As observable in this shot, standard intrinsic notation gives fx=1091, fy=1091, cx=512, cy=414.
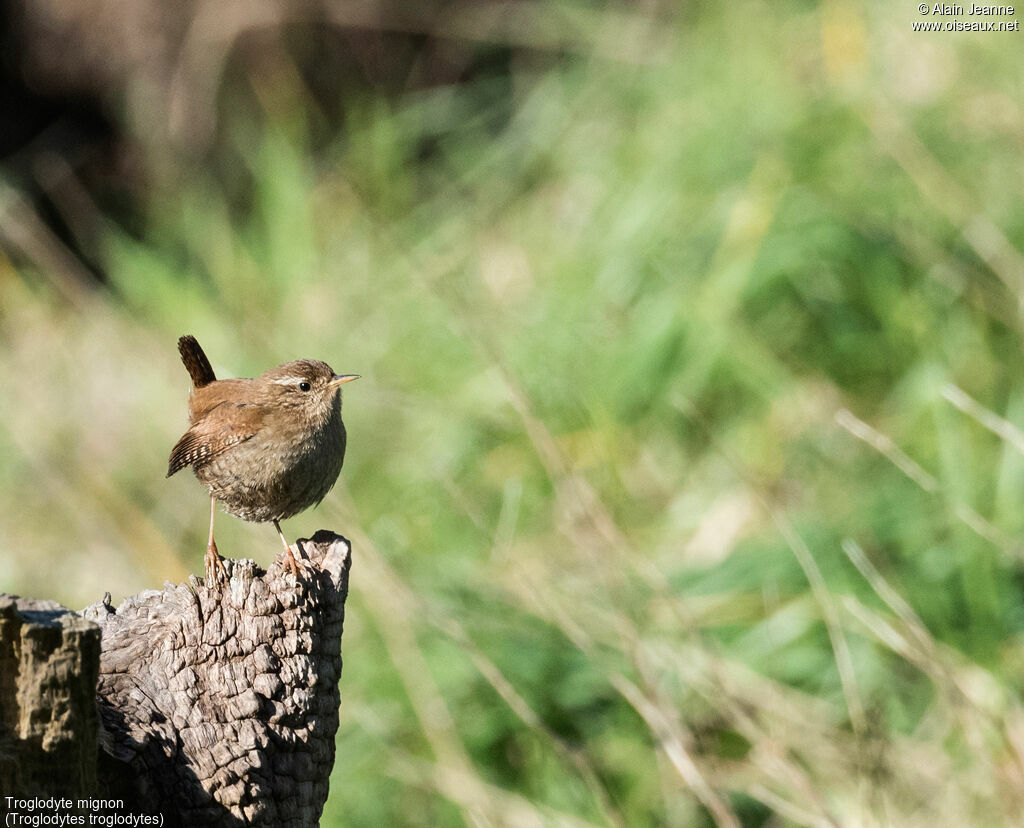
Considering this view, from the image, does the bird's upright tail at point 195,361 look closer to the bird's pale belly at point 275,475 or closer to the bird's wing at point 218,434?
the bird's wing at point 218,434

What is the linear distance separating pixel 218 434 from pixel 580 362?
2.30m

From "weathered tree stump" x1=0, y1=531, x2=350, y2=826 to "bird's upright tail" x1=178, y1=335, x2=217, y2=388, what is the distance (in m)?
0.95

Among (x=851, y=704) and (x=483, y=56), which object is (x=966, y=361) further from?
(x=483, y=56)

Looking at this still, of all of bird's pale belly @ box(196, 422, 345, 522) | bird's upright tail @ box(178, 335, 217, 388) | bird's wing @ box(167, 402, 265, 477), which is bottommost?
bird's pale belly @ box(196, 422, 345, 522)

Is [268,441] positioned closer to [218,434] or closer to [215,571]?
[218,434]

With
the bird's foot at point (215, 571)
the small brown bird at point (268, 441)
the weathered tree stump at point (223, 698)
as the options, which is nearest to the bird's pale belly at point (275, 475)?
the small brown bird at point (268, 441)

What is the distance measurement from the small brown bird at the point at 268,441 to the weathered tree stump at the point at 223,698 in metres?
0.54

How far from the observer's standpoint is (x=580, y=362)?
4.70 meters

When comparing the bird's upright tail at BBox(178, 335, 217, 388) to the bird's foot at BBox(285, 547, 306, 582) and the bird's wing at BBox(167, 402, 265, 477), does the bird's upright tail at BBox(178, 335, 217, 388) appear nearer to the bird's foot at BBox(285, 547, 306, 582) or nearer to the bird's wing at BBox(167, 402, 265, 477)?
the bird's wing at BBox(167, 402, 265, 477)

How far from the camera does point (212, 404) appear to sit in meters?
2.80

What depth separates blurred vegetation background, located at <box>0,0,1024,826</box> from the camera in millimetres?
3400

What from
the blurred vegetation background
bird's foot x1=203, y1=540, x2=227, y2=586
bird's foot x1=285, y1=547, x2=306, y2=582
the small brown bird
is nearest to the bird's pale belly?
the small brown bird

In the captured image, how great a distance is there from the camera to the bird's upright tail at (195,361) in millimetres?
2736

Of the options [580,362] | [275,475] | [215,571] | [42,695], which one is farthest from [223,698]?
[580,362]
